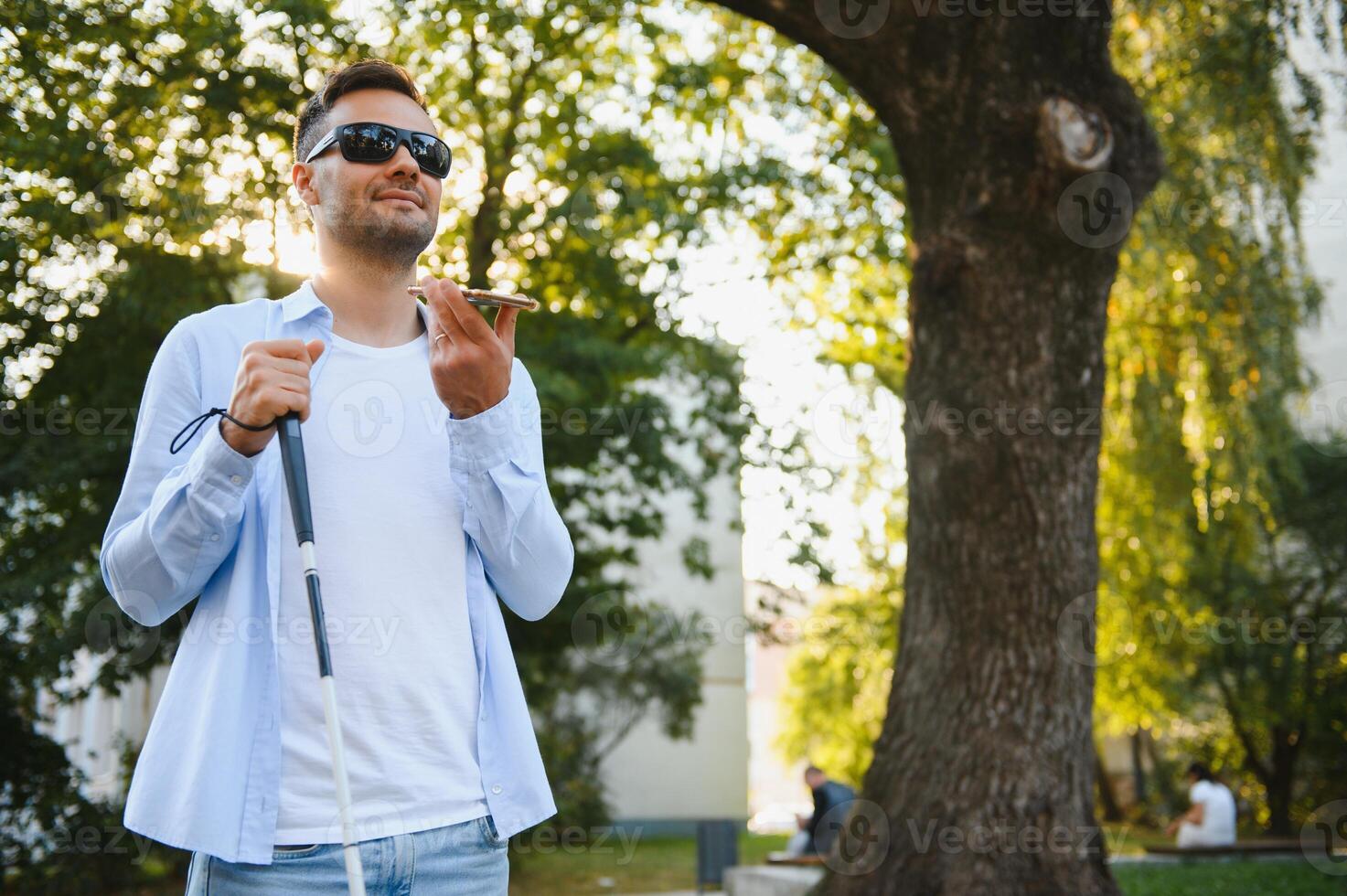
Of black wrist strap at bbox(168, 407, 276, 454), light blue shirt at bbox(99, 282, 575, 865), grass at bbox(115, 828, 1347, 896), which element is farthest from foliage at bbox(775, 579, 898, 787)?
black wrist strap at bbox(168, 407, 276, 454)

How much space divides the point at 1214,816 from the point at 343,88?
15390 mm

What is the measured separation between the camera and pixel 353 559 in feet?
6.64

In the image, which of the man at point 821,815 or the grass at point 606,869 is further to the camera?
the grass at point 606,869

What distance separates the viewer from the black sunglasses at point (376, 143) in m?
2.29

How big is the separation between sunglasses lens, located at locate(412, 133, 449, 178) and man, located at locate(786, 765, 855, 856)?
1187cm

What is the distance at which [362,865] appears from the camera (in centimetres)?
187

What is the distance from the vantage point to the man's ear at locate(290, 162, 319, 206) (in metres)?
2.36

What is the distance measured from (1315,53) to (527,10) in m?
6.78

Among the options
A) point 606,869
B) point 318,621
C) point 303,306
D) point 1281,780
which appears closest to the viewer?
point 318,621

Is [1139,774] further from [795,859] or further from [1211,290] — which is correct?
[795,859]
